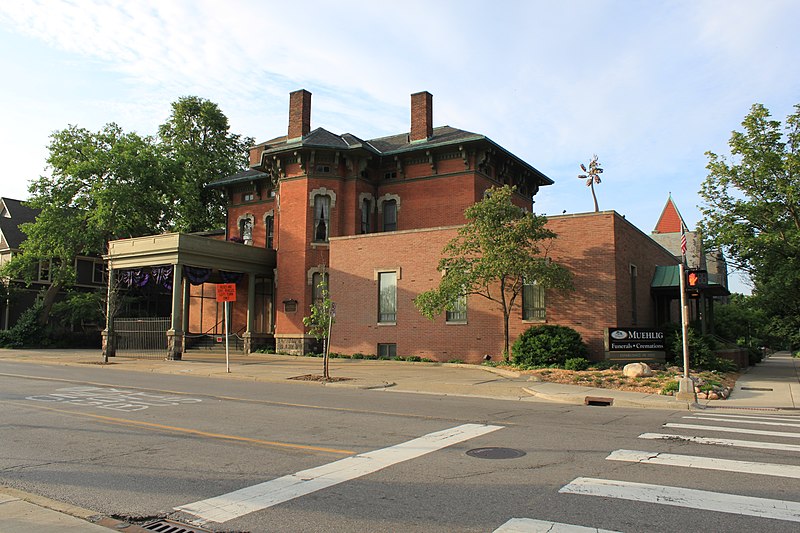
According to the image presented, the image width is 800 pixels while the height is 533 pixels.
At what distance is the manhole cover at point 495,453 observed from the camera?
760cm

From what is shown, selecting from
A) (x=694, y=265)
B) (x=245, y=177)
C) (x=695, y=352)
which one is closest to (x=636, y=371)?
(x=695, y=352)

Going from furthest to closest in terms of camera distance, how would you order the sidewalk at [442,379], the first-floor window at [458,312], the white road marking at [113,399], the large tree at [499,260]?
the first-floor window at [458,312]
the large tree at [499,260]
the sidewalk at [442,379]
the white road marking at [113,399]

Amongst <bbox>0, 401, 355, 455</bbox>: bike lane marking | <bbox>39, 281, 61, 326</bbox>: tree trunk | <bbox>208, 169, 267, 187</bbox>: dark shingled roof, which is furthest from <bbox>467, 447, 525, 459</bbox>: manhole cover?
<bbox>39, 281, 61, 326</bbox>: tree trunk

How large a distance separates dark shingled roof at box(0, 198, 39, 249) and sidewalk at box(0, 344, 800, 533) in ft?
69.4

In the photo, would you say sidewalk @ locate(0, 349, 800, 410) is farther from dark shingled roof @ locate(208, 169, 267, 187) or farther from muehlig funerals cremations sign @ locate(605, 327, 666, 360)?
dark shingled roof @ locate(208, 169, 267, 187)

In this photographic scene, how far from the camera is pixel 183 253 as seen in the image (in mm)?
28000

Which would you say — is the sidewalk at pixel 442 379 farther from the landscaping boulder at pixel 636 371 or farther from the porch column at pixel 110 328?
the landscaping boulder at pixel 636 371

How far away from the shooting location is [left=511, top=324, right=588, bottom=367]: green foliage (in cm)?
2094

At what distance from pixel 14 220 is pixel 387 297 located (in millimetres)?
35689

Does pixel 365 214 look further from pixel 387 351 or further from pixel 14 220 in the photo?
pixel 14 220

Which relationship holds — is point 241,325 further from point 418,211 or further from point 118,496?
point 118,496

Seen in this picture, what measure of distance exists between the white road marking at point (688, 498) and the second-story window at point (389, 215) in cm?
2593

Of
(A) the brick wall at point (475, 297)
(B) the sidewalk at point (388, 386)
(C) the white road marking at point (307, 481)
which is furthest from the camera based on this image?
(A) the brick wall at point (475, 297)

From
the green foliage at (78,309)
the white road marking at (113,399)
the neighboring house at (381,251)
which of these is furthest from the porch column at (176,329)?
the green foliage at (78,309)
